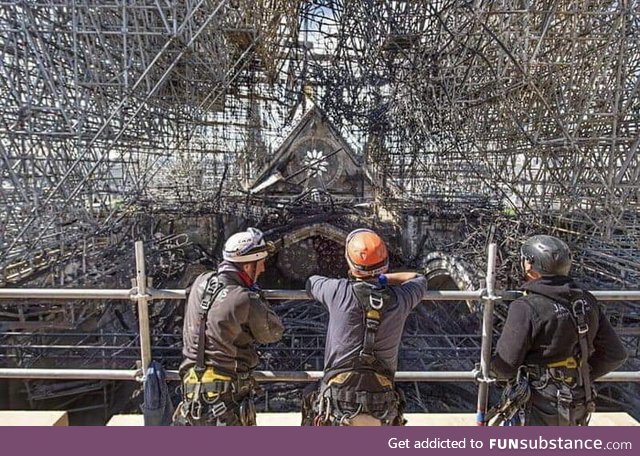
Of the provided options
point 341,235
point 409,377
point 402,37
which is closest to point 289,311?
point 341,235

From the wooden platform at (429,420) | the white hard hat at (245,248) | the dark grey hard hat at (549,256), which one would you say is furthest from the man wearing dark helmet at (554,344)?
the white hard hat at (245,248)

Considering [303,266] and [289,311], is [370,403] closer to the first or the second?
[289,311]

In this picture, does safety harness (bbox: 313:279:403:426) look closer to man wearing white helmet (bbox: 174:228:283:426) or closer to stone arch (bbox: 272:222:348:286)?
man wearing white helmet (bbox: 174:228:283:426)

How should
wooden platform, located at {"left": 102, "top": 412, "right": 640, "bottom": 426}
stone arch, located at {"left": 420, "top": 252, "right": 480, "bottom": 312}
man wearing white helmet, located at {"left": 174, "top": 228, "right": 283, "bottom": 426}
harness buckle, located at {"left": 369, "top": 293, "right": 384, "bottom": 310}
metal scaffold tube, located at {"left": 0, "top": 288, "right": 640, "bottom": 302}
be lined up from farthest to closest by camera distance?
stone arch, located at {"left": 420, "top": 252, "right": 480, "bottom": 312}, wooden platform, located at {"left": 102, "top": 412, "right": 640, "bottom": 426}, metal scaffold tube, located at {"left": 0, "top": 288, "right": 640, "bottom": 302}, man wearing white helmet, located at {"left": 174, "top": 228, "right": 283, "bottom": 426}, harness buckle, located at {"left": 369, "top": 293, "right": 384, "bottom": 310}

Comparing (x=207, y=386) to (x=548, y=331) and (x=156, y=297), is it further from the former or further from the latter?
(x=548, y=331)

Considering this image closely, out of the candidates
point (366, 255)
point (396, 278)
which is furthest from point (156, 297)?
point (396, 278)

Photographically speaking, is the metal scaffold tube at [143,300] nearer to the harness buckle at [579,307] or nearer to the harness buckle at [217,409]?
the harness buckle at [217,409]

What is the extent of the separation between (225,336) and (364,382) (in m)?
0.72

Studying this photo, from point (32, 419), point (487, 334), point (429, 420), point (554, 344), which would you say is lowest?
point (429, 420)

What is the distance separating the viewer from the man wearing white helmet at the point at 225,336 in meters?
2.01

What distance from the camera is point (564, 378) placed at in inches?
77.0

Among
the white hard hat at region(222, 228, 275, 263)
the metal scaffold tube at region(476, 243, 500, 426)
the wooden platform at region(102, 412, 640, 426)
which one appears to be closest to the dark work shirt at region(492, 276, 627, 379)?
the metal scaffold tube at region(476, 243, 500, 426)

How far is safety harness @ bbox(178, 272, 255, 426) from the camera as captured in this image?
80.1 inches

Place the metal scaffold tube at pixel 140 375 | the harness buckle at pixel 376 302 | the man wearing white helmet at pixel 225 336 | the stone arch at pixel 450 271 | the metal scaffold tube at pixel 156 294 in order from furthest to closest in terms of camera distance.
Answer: the stone arch at pixel 450 271 → the metal scaffold tube at pixel 140 375 → the metal scaffold tube at pixel 156 294 → the man wearing white helmet at pixel 225 336 → the harness buckle at pixel 376 302
